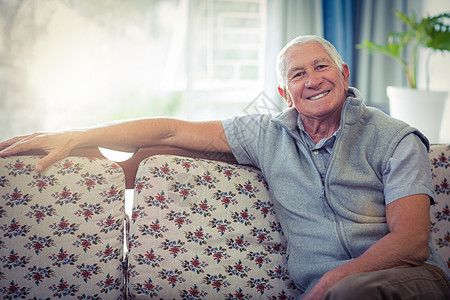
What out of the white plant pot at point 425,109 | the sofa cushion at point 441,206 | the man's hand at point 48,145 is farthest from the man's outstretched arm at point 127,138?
the white plant pot at point 425,109

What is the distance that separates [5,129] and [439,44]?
296cm

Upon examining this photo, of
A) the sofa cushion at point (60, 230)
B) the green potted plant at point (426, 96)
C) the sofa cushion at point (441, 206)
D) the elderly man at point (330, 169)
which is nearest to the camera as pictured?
the elderly man at point (330, 169)

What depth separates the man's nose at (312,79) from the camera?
141cm

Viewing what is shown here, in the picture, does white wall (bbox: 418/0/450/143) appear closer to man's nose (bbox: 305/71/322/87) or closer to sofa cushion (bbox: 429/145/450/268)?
sofa cushion (bbox: 429/145/450/268)

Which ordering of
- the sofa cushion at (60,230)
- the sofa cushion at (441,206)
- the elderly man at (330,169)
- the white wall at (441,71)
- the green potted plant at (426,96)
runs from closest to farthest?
the elderly man at (330,169) → the sofa cushion at (60,230) → the sofa cushion at (441,206) → the green potted plant at (426,96) → the white wall at (441,71)

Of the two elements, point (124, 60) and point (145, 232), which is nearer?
point (145, 232)

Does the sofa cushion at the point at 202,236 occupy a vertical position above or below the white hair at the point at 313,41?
below

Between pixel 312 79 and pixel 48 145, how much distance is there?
882 mm

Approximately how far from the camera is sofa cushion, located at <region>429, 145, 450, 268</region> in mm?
1435

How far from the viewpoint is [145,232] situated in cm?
141

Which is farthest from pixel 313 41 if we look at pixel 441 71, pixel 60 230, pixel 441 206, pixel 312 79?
pixel 441 71

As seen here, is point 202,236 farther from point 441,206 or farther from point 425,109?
point 425,109

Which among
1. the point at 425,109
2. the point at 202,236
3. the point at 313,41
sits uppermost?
the point at 313,41

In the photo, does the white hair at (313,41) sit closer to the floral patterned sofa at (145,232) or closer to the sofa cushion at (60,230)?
the floral patterned sofa at (145,232)
